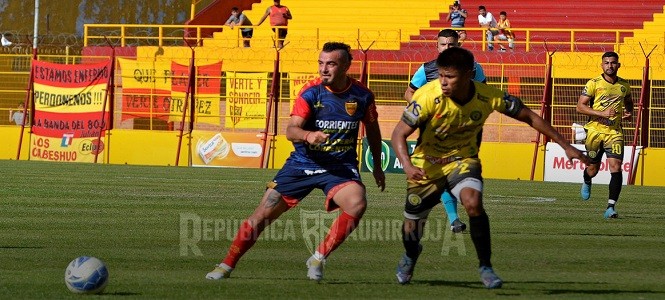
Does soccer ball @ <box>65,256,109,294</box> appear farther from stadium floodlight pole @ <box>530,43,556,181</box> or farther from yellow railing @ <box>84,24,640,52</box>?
yellow railing @ <box>84,24,640,52</box>

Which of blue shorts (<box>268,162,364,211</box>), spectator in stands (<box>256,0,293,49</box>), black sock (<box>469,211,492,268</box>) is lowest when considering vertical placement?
black sock (<box>469,211,492,268</box>)

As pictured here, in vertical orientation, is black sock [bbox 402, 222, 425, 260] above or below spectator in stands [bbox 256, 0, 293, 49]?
below

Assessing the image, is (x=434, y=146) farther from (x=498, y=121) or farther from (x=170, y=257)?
(x=498, y=121)

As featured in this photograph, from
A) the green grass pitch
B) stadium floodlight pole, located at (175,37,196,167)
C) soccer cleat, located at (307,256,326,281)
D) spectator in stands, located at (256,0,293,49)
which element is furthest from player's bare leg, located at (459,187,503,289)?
spectator in stands, located at (256,0,293,49)

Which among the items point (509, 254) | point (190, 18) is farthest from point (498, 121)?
point (509, 254)

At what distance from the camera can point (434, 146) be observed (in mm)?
9594

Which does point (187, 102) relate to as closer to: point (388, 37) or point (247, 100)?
point (247, 100)

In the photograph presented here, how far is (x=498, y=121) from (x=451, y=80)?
25.1 meters

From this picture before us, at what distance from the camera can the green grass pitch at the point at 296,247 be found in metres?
9.32

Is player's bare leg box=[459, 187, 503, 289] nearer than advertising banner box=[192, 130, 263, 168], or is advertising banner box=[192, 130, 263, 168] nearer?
player's bare leg box=[459, 187, 503, 289]

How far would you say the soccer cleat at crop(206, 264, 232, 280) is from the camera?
9.76 metres

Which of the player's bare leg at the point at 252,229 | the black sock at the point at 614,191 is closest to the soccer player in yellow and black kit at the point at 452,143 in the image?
the player's bare leg at the point at 252,229

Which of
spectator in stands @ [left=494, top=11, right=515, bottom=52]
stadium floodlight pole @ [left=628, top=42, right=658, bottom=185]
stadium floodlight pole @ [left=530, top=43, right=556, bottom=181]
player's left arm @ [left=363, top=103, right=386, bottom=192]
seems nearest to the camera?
player's left arm @ [left=363, top=103, right=386, bottom=192]

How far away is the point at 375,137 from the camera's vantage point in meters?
10.2
